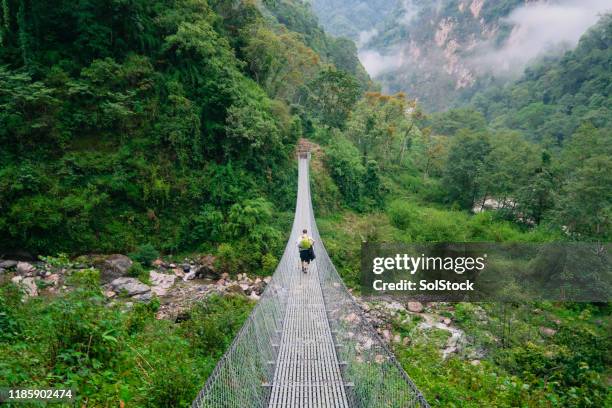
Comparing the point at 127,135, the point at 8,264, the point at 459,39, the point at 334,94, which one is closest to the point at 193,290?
the point at 8,264

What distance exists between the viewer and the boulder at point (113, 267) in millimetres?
8309

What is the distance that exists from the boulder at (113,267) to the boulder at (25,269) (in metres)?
1.34

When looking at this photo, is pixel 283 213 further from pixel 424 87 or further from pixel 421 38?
pixel 421 38

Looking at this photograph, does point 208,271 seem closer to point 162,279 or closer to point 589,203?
point 162,279

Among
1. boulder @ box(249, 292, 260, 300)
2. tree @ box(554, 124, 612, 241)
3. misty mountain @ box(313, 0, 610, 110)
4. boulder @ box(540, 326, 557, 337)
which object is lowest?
boulder @ box(540, 326, 557, 337)

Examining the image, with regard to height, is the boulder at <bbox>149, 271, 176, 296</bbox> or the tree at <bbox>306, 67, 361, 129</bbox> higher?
the tree at <bbox>306, 67, 361, 129</bbox>

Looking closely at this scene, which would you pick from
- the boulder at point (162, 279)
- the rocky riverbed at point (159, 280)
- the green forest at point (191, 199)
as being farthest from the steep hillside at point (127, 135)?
the boulder at point (162, 279)

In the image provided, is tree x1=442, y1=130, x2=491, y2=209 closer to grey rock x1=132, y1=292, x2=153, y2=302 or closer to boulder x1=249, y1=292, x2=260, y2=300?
boulder x1=249, y1=292, x2=260, y2=300

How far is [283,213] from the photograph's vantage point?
11.6 meters

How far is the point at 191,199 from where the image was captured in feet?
34.3

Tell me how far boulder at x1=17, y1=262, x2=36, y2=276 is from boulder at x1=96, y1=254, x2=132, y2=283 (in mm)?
1335

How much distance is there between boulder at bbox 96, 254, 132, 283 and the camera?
831 cm

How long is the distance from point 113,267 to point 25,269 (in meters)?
1.83

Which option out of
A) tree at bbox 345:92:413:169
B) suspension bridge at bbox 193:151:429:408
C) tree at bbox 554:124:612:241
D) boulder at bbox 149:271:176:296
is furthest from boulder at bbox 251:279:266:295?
tree at bbox 345:92:413:169
